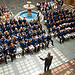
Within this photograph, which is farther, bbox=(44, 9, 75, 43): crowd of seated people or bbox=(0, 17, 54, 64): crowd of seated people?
bbox=(44, 9, 75, 43): crowd of seated people

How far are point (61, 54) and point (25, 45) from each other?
3.82 metres

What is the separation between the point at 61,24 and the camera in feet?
52.5

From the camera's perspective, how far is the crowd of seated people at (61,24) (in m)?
13.8

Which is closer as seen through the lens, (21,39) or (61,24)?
(21,39)

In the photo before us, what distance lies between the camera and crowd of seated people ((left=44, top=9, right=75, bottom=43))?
13.8 metres

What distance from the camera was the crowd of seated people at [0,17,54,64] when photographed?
10922mm

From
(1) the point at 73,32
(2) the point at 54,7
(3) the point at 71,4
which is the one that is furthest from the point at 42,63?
(3) the point at 71,4

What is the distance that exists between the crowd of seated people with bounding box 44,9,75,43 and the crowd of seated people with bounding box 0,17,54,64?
5.22 feet

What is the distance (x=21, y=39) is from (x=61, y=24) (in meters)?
6.44

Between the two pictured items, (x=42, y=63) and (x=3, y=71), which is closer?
(x=3, y=71)

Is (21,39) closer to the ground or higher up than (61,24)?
closer to the ground

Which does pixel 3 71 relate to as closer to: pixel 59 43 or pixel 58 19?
pixel 59 43

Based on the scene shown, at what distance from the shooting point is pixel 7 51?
10.9 meters

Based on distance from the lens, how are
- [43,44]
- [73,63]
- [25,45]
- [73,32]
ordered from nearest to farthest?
1. [73,63]
2. [25,45]
3. [43,44]
4. [73,32]
